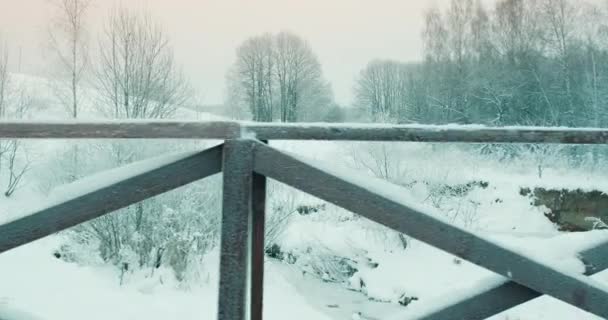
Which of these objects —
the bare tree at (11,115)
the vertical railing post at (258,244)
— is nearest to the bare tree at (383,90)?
the bare tree at (11,115)

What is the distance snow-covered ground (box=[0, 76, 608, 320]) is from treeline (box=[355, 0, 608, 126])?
51.2 inches

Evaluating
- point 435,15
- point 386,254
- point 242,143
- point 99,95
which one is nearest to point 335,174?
point 242,143

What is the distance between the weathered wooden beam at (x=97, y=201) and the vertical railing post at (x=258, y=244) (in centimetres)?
7

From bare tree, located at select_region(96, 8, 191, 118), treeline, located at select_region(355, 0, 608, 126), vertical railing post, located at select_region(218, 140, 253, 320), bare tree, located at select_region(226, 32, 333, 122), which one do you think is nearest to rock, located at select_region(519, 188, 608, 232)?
treeline, located at select_region(355, 0, 608, 126)

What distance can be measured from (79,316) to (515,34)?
10224 millimetres

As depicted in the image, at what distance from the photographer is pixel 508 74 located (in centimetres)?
1040

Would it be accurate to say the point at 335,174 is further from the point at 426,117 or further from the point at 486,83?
the point at 486,83

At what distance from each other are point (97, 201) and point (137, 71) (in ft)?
26.3

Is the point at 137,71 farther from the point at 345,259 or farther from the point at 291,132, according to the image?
the point at 291,132

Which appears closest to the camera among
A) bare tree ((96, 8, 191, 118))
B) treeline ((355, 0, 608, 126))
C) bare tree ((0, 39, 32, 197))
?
bare tree ((0, 39, 32, 197))

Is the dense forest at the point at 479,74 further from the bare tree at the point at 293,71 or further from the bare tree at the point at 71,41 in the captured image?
the bare tree at the point at 71,41

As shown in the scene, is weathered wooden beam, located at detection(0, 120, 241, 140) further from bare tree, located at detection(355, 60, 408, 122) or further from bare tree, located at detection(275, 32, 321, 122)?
bare tree, located at detection(355, 60, 408, 122)

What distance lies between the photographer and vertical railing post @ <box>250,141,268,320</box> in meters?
0.60

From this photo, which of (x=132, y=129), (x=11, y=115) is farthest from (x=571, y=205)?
(x=11, y=115)
